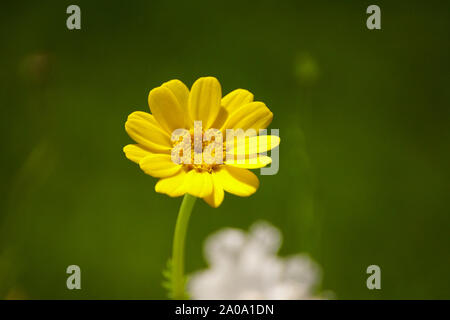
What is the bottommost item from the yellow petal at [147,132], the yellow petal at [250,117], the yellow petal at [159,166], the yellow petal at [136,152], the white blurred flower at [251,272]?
the white blurred flower at [251,272]

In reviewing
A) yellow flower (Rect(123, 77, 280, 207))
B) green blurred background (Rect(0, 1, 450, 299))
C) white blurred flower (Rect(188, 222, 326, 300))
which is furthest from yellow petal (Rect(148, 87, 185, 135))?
green blurred background (Rect(0, 1, 450, 299))

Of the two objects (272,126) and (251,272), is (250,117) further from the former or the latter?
(272,126)

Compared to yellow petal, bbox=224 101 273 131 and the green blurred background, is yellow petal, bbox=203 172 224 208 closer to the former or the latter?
yellow petal, bbox=224 101 273 131

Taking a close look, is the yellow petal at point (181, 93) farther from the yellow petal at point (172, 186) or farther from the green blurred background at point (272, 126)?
the green blurred background at point (272, 126)

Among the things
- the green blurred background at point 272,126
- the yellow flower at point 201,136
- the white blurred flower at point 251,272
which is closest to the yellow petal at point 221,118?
the yellow flower at point 201,136
